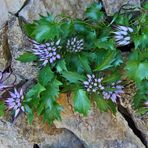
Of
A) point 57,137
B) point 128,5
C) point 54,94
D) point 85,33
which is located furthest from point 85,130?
point 128,5

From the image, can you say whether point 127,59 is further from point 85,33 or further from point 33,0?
point 33,0

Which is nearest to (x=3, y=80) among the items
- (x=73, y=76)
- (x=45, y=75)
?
(x=45, y=75)

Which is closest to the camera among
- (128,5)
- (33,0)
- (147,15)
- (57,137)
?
(147,15)

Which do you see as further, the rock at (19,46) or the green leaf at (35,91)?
the rock at (19,46)

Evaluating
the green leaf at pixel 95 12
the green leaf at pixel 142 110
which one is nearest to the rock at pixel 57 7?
the green leaf at pixel 95 12

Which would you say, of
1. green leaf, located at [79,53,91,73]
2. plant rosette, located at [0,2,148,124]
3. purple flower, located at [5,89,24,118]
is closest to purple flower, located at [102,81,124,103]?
plant rosette, located at [0,2,148,124]

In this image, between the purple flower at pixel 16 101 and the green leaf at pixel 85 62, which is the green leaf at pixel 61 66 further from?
the purple flower at pixel 16 101
